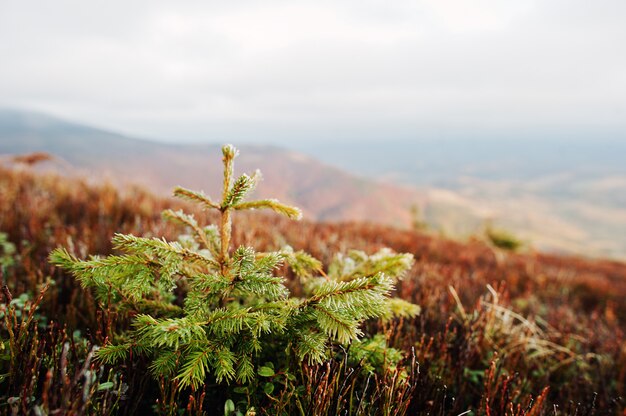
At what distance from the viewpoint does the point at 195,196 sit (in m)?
1.21

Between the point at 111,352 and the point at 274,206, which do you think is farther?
the point at 274,206

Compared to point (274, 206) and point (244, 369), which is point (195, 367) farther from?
point (274, 206)

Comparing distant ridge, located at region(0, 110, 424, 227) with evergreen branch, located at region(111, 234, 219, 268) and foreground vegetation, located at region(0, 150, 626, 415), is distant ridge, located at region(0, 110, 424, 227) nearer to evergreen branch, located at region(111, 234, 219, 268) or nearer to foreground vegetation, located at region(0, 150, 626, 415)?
foreground vegetation, located at region(0, 150, 626, 415)

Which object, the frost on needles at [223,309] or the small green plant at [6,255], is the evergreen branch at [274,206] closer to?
the frost on needles at [223,309]

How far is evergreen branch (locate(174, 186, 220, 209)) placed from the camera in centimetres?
119

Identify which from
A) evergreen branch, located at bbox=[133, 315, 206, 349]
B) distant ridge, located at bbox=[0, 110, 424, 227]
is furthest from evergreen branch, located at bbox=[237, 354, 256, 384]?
distant ridge, located at bbox=[0, 110, 424, 227]

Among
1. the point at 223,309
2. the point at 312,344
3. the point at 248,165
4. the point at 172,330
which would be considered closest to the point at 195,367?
the point at 172,330

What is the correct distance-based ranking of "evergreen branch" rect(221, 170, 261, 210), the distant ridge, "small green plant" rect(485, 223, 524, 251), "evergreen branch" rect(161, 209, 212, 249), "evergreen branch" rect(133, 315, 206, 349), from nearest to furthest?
1. "evergreen branch" rect(133, 315, 206, 349)
2. "evergreen branch" rect(221, 170, 261, 210)
3. "evergreen branch" rect(161, 209, 212, 249)
4. "small green plant" rect(485, 223, 524, 251)
5. the distant ridge

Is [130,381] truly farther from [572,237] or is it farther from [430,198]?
[572,237]

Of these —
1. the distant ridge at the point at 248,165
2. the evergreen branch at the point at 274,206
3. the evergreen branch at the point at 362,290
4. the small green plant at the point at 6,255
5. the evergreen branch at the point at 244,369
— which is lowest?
the distant ridge at the point at 248,165

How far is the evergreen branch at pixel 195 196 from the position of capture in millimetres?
1189

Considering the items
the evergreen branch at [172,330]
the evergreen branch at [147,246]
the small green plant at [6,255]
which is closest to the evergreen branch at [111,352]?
the evergreen branch at [172,330]

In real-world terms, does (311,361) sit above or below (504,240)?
above

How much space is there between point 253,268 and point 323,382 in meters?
0.40
